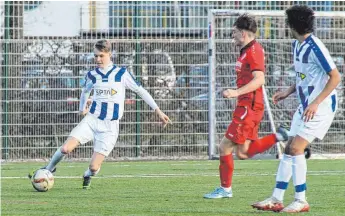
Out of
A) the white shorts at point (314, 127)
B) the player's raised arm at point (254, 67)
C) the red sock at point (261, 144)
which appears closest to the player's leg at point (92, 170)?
the red sock at point (261, 144)

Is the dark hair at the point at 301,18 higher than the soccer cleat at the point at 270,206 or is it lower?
higher

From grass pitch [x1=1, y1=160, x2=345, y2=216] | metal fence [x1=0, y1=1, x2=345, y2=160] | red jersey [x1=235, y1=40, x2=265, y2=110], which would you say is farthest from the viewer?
metal fence [x1=0, y1=1, x2=345, y2=160]

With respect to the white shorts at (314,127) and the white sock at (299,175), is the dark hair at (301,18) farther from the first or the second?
the white sock at (299,175)

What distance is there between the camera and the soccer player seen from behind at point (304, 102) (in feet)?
30.2

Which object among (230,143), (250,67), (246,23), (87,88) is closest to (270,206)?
(230,143)

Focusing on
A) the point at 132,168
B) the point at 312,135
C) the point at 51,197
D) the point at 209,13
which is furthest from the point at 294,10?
the point at 209,13

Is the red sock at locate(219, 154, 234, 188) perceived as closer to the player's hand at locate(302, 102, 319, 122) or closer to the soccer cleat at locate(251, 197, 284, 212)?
the soccer cleat at locate(251, 197, 284, 212)

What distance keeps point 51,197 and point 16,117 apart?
9.16m

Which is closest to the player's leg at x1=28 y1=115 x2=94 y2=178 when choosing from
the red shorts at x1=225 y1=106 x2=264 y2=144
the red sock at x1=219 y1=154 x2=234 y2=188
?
the red sock at x1=219 y1=154 x2=234 y2=188

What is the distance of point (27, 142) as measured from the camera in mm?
20031

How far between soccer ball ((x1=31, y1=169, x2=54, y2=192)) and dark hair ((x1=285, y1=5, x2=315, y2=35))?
4132mm

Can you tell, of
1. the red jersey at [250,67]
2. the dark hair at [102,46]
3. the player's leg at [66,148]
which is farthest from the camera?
the dark hair at [102,46]

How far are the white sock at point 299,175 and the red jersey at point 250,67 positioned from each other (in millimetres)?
1576

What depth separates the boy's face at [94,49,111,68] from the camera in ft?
42.8
